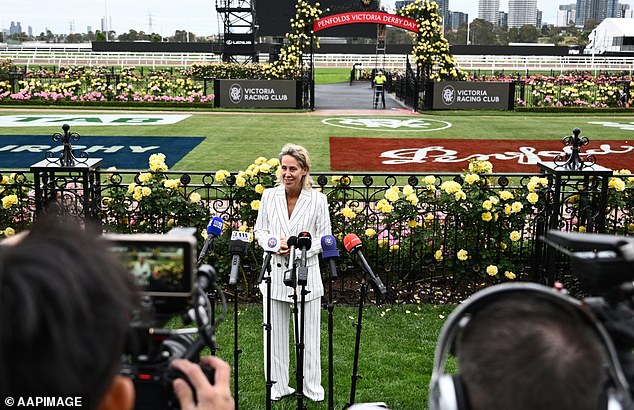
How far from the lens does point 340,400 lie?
533cm

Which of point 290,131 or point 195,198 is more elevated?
point 195,198

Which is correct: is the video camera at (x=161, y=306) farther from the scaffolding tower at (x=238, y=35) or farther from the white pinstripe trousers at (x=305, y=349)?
the scaffolding tower at (x=238, y=35)

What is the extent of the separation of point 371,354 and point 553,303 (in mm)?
4750

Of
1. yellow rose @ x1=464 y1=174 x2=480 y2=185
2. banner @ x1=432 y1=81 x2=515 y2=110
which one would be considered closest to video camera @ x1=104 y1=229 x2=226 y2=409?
yellow rose @ x1=464 y1=174 x2=480 y2=185

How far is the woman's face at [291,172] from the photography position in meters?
5.29

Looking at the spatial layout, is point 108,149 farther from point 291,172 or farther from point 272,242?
point 272,242

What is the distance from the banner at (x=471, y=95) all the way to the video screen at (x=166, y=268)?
86.7 feet

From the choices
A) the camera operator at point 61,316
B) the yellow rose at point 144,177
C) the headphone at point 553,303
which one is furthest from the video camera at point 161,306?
the yellow rose at point 144,177

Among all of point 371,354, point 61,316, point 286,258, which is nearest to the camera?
point 61,316

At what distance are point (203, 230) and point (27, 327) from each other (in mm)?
6551

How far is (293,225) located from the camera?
523 cm

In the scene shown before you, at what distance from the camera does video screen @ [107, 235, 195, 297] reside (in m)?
1.90

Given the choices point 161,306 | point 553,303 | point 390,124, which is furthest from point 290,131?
point 553,303

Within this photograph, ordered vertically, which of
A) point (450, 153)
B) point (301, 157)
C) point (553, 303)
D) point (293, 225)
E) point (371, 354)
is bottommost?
point (371, 354)
